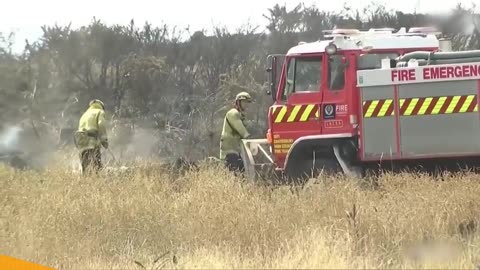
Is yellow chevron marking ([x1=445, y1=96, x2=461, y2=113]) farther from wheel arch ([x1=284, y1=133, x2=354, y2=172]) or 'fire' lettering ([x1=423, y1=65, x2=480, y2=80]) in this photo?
wheel arch ([x1=284, y1=133, x2=354, y2=172])

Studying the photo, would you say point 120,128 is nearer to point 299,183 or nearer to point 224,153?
point 224,153

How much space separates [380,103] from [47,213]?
4.26 m

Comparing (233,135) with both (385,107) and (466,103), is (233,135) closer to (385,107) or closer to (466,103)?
(385,107)

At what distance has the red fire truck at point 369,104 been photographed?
8.19 meters

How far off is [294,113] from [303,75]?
1.73ft

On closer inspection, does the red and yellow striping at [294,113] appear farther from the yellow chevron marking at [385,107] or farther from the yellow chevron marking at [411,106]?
the yellow chevron marking at [411,106]

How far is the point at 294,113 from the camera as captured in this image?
30.1 feet

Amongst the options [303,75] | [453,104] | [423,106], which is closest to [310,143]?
[303,75]

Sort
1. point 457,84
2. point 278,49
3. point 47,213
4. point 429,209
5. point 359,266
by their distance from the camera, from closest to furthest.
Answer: point 359,266, point 429,209, point 47,213, point 457,84, point 278,49

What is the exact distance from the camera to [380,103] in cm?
848

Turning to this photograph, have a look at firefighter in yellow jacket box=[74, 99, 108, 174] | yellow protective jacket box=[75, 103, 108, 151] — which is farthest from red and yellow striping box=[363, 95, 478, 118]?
yellow protective jacket box=[75, 103, 108, 151]

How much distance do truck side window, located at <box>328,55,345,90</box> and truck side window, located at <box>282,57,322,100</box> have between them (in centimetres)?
14

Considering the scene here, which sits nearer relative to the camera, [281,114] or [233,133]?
[281,114]

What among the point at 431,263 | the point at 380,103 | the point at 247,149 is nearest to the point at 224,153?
the point at 247,149
